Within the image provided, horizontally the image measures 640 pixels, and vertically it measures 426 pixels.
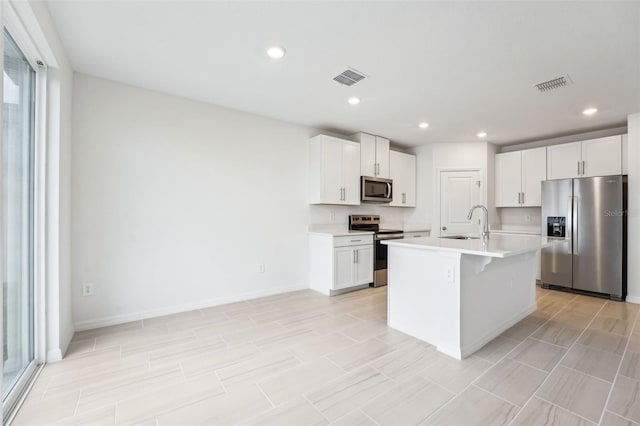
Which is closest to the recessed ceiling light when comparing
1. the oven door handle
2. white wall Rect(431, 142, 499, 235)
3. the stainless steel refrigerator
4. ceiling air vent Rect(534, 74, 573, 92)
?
ceiling air vent Rect(534, 74, 573, 92)

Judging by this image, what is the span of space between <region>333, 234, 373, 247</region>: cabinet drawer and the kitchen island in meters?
1.18

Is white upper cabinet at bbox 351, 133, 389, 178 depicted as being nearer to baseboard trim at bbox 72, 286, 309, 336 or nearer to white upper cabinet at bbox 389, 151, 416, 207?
white upper cabinet at bbox 389, 151, 416, 207

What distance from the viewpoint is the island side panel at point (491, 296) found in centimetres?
233

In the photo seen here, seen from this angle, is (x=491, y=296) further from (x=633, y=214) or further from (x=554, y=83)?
(x=633, y=214)

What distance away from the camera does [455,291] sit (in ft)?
7.57

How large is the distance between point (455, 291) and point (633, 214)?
10.9ft

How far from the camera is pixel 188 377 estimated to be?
6.55 ft

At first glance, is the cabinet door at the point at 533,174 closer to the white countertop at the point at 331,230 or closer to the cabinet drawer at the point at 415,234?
the cabinet drawer at the point at 415,234

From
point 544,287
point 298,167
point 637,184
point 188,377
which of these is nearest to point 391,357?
point 188,377

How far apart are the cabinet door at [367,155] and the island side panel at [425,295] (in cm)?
209

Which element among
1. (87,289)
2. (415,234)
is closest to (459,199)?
(415,234)

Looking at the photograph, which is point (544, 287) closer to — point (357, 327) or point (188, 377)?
point (357, 327)

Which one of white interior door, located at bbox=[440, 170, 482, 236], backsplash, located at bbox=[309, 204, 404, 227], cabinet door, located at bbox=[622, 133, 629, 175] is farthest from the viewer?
white interior door, located at bbox=[440, 170, 482, 236]

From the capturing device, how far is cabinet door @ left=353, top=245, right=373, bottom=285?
13.7ft
